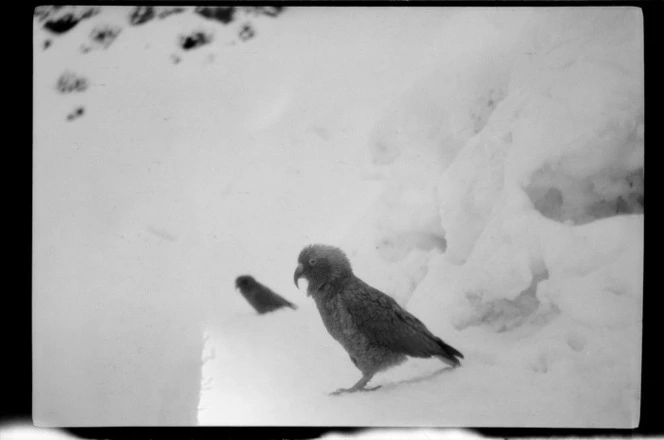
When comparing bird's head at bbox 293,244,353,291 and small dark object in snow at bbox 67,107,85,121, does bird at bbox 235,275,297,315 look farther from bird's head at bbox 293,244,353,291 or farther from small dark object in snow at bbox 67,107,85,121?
small dark object in snow at bbox 67,107,85,121

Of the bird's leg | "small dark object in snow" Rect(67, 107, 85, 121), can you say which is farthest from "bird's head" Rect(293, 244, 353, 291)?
"small dark object in snow" Rect(67, 107, 85, 121)

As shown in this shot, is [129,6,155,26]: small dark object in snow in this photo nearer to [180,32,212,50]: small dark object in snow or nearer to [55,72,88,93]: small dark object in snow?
[180,32,212,50]: small dark object in snow

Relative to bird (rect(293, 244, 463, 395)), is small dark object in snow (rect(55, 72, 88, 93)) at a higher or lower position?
higher

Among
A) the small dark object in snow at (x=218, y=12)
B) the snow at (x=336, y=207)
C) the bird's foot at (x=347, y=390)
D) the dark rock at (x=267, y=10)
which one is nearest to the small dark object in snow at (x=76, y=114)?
the snow at (x=336, y=207)

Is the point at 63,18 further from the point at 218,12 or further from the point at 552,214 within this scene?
the point at 552,214

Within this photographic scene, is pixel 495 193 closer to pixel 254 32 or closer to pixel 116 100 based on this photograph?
pixel 254 32

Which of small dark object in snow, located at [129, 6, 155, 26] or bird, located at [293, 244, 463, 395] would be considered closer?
bird, located at [293, 244, 463, 395]

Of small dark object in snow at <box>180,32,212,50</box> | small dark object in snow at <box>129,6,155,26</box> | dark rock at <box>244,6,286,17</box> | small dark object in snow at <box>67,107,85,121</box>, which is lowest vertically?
small dark object in snow at <box>67,107,85,121</box>
